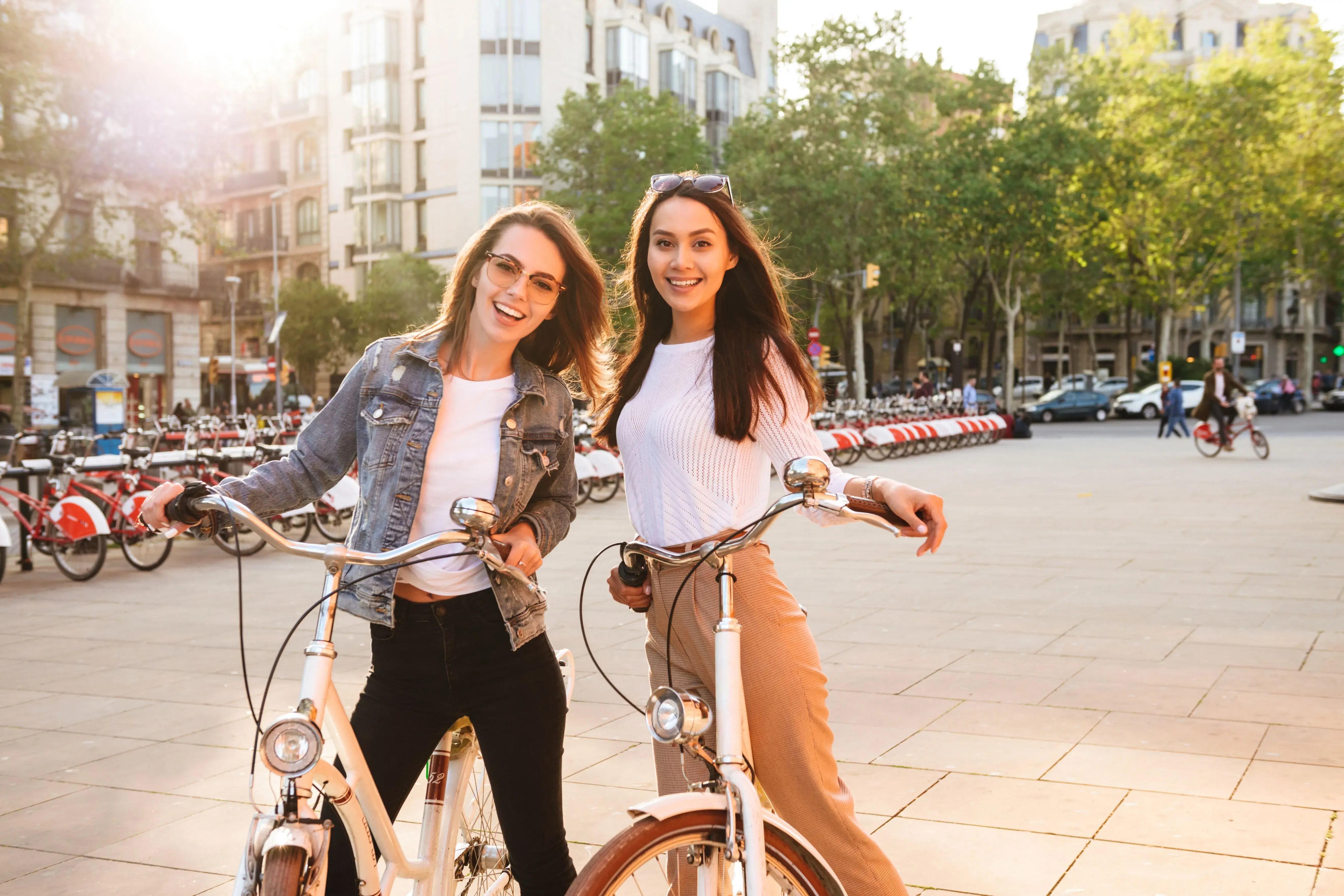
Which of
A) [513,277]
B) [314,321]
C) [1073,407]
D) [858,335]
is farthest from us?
[314,321]

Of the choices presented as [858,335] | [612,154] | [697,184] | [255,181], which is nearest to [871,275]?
[858,335]

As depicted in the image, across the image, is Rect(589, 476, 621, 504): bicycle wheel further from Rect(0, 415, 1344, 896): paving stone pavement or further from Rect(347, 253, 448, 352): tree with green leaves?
Rect(347, 253, 448, 352): tree with green leaves

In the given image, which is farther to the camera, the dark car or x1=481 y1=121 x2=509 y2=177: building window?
x1=481 y1=121 x2=509 y2=177: building window

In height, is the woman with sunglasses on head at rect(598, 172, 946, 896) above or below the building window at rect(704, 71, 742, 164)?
below

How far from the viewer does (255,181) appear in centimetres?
6981

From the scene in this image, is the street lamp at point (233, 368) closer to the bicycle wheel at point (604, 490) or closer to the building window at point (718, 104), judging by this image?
the bicycle wheel at point (604, 490)

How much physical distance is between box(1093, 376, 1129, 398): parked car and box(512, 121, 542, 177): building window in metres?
24.9

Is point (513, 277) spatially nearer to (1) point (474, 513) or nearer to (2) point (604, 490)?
(1) point (474, 513)

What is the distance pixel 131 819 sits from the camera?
442 centimetres

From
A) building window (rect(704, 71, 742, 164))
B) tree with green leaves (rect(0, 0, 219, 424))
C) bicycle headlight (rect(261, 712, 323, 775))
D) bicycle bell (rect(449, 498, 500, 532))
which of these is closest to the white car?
building window (rect(704, 71, 742, 164))

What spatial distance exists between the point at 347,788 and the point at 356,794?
4.1 inches

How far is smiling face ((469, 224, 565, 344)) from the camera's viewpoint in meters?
2.64

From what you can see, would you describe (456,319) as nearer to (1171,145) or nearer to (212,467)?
(212,467)

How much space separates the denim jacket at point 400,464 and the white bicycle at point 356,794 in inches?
3.4
